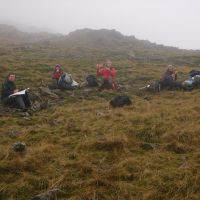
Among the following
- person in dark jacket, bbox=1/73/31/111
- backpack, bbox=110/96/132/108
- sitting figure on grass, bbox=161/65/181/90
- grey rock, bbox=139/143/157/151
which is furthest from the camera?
sitting figure on grass, bbox=161/65/181/90

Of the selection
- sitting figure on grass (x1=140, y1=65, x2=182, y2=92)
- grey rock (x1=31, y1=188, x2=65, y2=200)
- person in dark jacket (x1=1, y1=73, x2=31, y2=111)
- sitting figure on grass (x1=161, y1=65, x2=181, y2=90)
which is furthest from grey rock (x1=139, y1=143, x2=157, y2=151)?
sitting figure on grass (x1=161, y1=65, x2=181, y2=90)

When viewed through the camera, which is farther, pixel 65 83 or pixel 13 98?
pixel 65 83

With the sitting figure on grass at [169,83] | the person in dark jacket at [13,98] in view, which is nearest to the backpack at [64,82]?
the person in dark jacket at [13,98]

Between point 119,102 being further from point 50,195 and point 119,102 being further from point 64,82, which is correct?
point 50,195

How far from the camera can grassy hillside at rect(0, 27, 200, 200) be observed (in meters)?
8.25


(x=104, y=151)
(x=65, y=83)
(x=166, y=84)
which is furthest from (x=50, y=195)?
(x=166, y=84)

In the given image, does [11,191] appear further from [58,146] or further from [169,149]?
[169,149]

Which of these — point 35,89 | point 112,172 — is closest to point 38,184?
point 112,172

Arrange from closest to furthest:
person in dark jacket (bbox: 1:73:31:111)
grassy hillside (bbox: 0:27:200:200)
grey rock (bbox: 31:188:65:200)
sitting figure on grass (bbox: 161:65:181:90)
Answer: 1. grey rock (bbox: 31:188:65:200)
2. grassy hillside (bbox: 0:27:200:200)
3. person in dark jacket (bbox: 1:73:31:111)
4. sitting figure on grass (bbox: 161:65:181:90)

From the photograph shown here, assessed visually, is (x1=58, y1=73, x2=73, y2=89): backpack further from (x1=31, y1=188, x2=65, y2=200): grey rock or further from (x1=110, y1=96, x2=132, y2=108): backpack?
(x1=31, y1=188, x2=65, y2=200): grey rock

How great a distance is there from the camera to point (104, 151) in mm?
10688

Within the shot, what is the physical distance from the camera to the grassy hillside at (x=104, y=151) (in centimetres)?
825

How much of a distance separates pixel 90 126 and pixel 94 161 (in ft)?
11.7

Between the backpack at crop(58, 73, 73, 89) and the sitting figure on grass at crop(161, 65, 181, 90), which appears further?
the sitting figure on grass at crop(161, 65, 181, 90)
